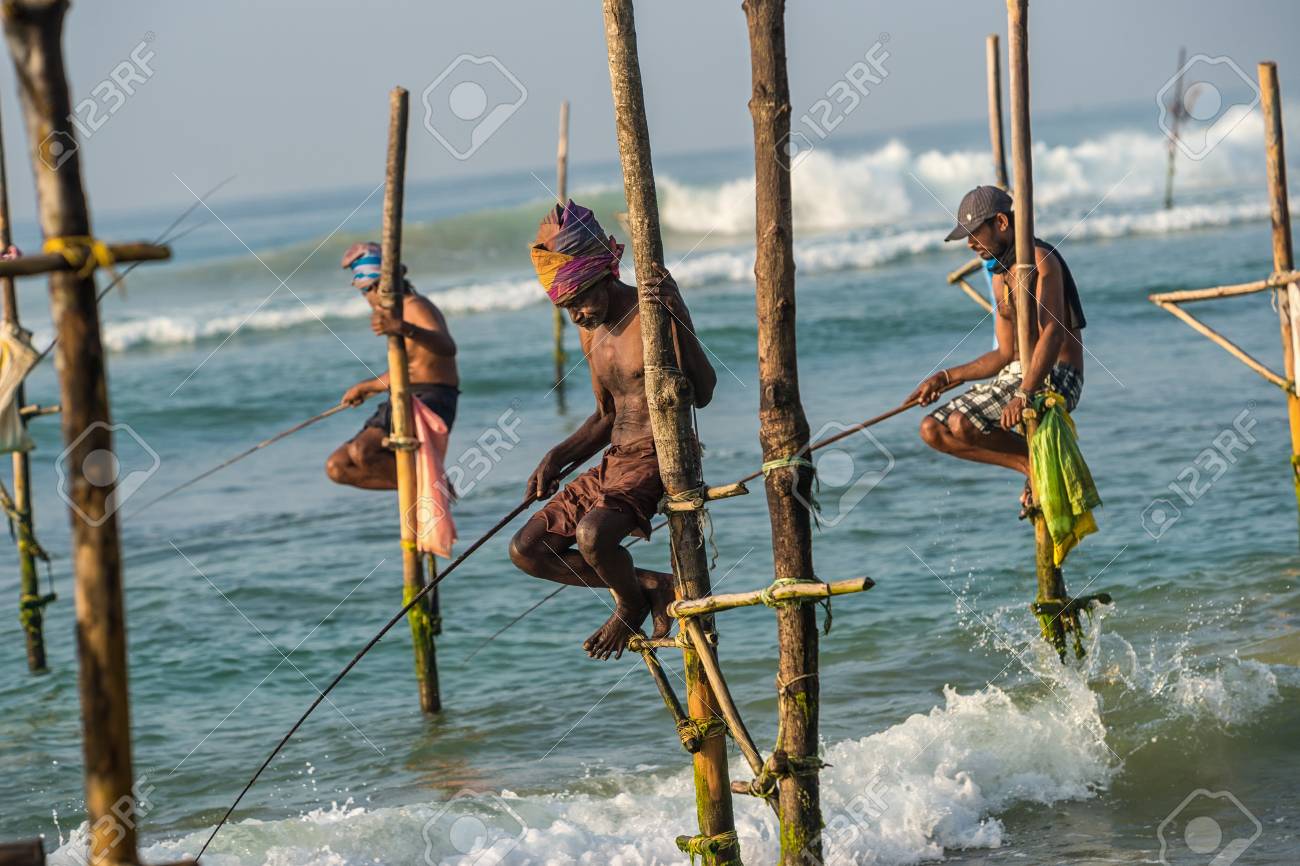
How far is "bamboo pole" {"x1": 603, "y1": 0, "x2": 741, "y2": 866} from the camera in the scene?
4520mm

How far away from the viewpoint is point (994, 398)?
261 inches

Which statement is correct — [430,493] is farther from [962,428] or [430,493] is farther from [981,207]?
[981,207]

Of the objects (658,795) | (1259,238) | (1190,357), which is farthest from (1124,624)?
(1259,238)

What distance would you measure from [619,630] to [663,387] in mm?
1047

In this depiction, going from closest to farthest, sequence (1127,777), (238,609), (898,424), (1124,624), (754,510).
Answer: (1127,777), (1124,624), (238,609), (754,510), (898,424)

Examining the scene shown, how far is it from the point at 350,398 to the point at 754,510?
472 cm

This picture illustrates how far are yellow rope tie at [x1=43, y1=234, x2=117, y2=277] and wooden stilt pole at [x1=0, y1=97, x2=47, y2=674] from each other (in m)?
5.19

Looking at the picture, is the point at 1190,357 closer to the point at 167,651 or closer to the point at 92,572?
the point at 167,651

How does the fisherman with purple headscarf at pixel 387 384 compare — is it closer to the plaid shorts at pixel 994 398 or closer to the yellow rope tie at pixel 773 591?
the plaid shorts at pixel 994 398

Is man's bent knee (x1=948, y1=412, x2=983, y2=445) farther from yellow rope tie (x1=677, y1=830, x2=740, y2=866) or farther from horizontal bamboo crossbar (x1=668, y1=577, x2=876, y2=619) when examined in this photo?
yellow rope tie (x1=677, y1=830, x2=740, y2=866)

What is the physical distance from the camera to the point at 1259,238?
2608cm

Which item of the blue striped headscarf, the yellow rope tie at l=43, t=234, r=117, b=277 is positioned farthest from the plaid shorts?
the yellow rope tie at l=43, t=234, r=117, b=277

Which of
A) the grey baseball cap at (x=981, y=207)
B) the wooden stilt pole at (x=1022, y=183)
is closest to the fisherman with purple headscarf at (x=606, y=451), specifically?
the wooden stilt pole at (x=1022, y=183)

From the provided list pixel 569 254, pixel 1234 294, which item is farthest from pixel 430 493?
pixel 1234 294
